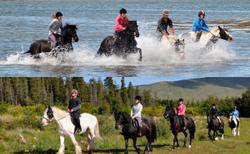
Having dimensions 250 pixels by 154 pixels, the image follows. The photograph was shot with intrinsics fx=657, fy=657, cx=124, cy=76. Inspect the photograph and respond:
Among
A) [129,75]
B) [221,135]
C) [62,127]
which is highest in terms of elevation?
[129,75]

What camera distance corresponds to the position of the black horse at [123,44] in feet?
61.5

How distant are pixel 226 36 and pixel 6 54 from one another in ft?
23.3

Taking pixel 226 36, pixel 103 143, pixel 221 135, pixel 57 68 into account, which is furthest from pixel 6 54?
pixel 221 135

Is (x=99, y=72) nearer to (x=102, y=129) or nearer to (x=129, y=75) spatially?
(x=129, y=75)

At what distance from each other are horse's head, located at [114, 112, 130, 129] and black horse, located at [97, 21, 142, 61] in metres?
2.85

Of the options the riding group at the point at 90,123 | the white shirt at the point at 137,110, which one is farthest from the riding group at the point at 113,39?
the riding group at the point at 90,123

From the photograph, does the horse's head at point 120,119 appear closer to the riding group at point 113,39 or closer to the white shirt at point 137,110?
the white shirt at point 137,110

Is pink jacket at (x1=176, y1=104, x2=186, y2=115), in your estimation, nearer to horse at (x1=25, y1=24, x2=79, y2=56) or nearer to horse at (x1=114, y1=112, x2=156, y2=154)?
horse at (x1=114, y1=112, x2=156, y2=154)

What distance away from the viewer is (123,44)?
61.6ft

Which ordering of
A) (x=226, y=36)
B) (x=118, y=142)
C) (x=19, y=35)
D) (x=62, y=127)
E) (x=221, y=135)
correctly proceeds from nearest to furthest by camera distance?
(x=62, y=127), (x=118, y=142), (x=226, y=36), (x=221, y=135), (x=19, y=35)

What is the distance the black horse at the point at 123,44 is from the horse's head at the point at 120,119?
2846mm

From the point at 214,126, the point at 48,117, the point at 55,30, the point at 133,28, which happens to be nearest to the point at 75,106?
the point at 48,117

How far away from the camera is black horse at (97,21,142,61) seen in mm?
18750

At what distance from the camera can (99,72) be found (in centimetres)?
1675
